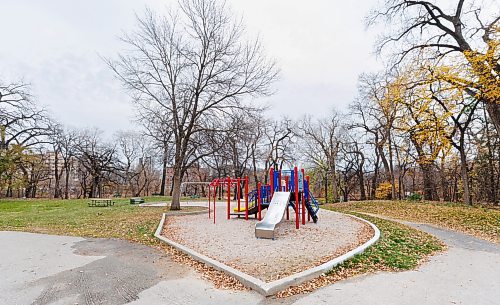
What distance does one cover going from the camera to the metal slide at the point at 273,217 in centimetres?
820

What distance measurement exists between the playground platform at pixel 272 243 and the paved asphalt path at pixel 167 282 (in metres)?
0.89

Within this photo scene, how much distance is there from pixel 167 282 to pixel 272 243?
3.45 m

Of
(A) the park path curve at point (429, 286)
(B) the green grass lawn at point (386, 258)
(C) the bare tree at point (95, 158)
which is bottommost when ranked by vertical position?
(A) the park path curve at point (429, 286)

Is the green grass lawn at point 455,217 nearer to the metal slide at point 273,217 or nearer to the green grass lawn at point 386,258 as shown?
the green grass lawn at point 386,258

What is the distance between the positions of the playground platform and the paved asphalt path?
89cm

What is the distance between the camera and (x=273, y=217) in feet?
29.7

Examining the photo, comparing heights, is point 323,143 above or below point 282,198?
above

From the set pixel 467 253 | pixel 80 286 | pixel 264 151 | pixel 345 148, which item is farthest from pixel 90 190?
pixel 467 253

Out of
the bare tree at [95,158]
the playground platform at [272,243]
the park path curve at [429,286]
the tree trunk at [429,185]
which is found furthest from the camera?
the bare tree at [95,158]

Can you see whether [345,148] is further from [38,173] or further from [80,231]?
[38,173]

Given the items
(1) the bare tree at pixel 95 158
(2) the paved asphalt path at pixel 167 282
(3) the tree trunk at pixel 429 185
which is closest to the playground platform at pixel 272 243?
(2) the paved asphalt path at pixel 167 282

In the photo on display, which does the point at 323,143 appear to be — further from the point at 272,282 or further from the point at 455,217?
the point at 272,282

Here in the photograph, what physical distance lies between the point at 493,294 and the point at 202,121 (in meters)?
14.1

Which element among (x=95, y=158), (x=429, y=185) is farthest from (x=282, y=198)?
(x=95, y=158)
